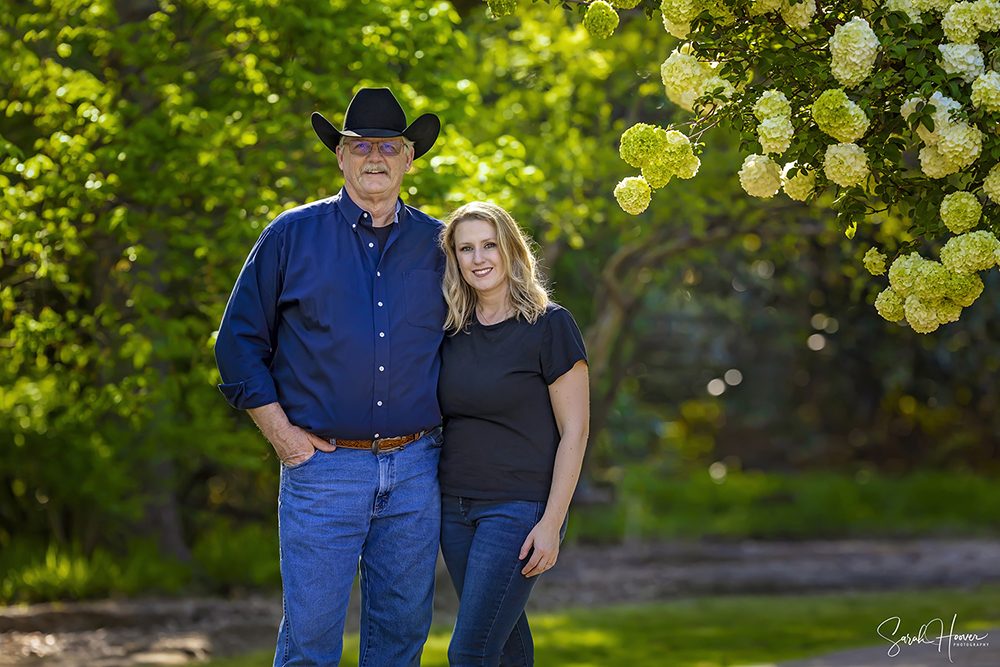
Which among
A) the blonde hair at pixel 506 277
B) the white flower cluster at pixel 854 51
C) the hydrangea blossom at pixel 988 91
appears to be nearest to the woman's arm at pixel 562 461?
the blonde hair at pixel 506 277

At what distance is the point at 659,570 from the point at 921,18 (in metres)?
9.85

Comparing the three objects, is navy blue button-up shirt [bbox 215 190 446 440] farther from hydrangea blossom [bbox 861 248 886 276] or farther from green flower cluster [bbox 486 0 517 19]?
hydrangea blossom [bbox 861 248 886 276]

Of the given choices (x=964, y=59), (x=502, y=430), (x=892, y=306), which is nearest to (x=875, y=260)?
(x=892, y=306)

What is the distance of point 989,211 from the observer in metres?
2.66

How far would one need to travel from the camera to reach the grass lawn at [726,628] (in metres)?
6.90

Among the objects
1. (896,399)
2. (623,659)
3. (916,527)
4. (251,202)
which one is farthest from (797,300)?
(251,202)

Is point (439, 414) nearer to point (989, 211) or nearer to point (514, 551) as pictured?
point (514, 551)

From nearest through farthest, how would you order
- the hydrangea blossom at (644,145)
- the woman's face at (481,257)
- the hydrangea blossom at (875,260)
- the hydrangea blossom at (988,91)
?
the hydrangea blossom at (988,91)
the hydrangea blossom at (644,145)
the hydrangea blossom at (875,260)
the woman's face at (481,257)

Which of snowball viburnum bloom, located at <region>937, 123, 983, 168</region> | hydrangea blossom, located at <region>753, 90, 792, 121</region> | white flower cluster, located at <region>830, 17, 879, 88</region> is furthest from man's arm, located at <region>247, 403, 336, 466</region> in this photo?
snowball viburnum bloom, located at <region>937, 123, 983, 168</region>

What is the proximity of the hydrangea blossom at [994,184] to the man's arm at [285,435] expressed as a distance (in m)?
1.92

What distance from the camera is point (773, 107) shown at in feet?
8.61

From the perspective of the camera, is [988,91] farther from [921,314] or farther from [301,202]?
[301,202]

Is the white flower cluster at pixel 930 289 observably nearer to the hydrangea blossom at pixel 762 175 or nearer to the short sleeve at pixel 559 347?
the hydrangea blossom at pixel 762 175

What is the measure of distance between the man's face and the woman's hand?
1138 millimetres
